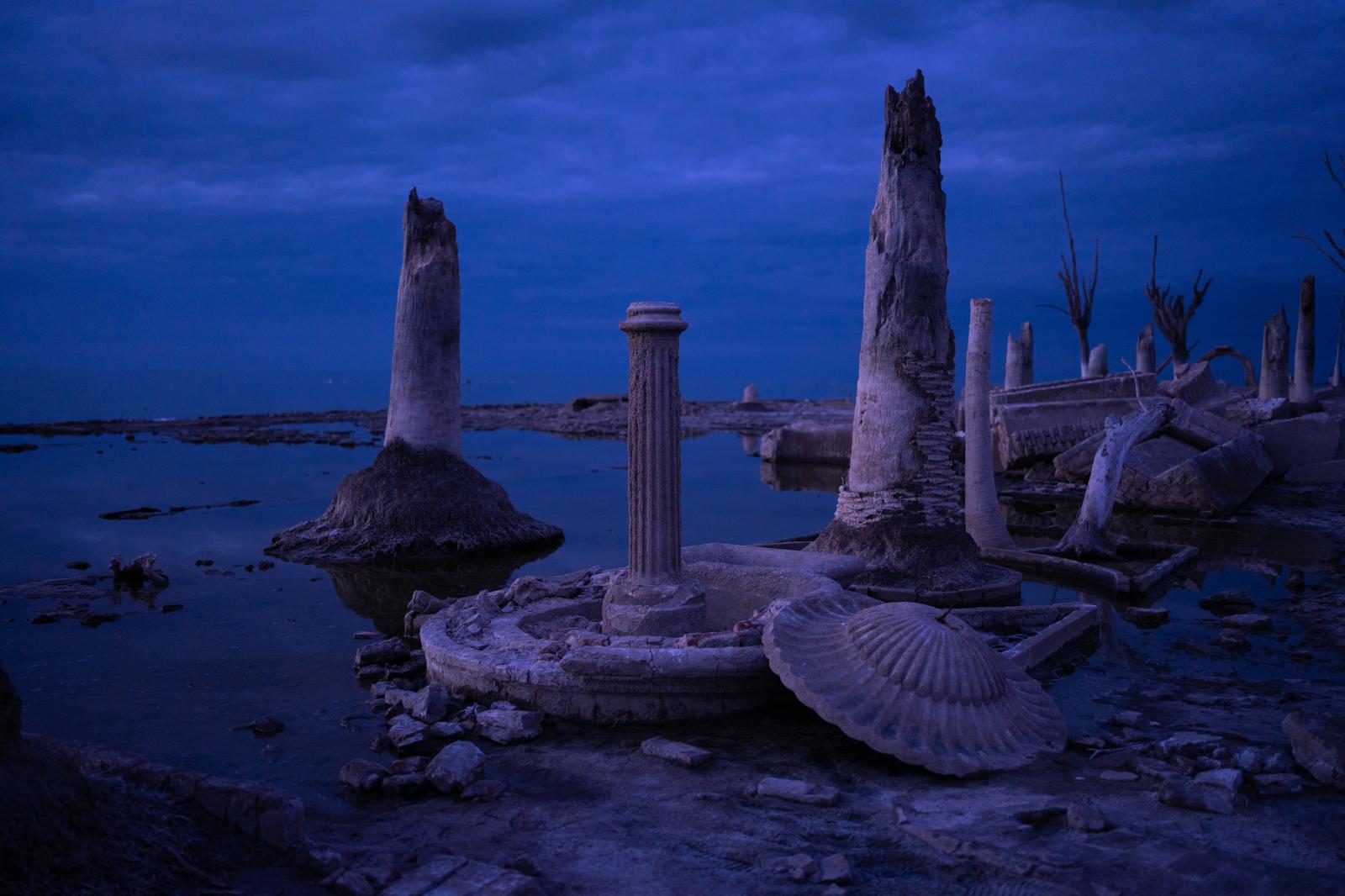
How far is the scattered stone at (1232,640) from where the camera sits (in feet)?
27.1

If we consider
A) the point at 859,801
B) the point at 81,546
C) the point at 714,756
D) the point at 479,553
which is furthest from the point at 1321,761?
the point at 81,546

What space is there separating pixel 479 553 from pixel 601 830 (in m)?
8.68

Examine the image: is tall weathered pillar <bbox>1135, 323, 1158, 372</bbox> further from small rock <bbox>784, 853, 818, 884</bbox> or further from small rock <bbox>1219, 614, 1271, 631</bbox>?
small rock <bbox>784, 853, 818, 884</bbox>

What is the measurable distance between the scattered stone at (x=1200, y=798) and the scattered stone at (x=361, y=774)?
3.95m

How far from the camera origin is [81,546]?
44.3 feet

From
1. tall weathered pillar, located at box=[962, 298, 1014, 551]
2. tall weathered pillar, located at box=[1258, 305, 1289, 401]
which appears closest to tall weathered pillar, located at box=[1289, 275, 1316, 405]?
tall weathered pillar, located at box=[1258, 305, 1289, 401]

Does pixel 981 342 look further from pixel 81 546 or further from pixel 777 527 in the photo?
pixel 81 546

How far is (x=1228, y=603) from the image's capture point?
9.71m

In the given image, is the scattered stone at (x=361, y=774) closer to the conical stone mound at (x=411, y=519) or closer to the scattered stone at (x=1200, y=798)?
the scattered stone at (x=1200, y=798)

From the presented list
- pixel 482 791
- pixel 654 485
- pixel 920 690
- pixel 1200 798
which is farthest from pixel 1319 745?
pixel 482 791

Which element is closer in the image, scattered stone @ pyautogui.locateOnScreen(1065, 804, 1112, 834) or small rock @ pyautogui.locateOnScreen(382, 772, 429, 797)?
scattered stone @ pyautogui.locateOnScreen(1065, 804, 1112, 834)

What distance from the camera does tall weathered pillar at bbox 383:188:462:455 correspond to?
44.6 feet

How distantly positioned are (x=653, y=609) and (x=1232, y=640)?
4.93 metres

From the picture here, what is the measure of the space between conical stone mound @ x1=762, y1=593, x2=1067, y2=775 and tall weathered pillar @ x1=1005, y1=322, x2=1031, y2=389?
24.5m
